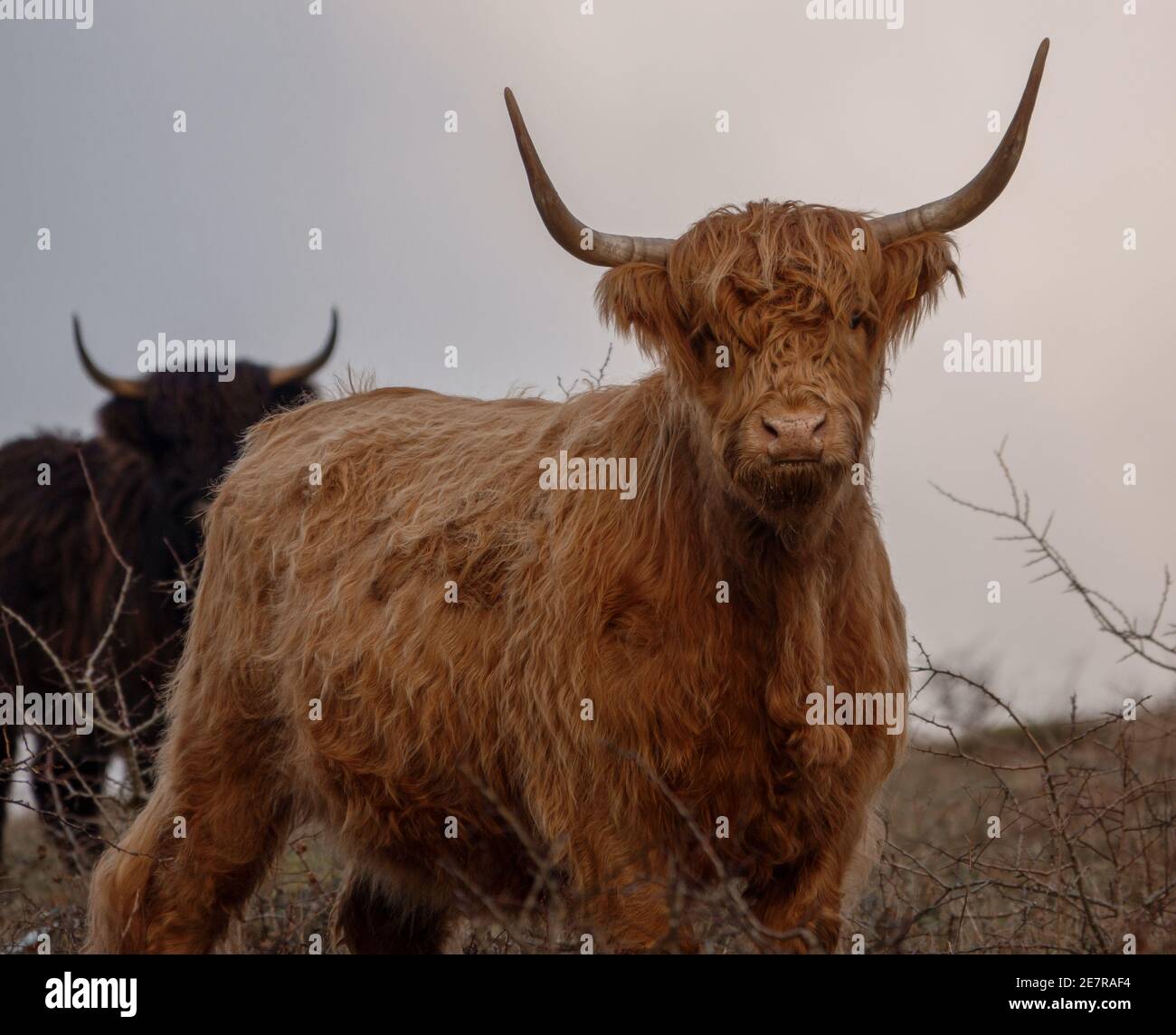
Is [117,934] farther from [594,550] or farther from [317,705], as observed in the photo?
[594,550]

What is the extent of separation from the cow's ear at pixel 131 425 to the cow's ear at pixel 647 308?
499cm

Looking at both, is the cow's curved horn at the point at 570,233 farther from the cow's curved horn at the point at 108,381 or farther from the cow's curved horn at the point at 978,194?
the cow's curved horn at the point at 108,381

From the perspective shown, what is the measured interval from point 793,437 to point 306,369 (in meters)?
5.93

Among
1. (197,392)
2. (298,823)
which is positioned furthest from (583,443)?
(197,392)

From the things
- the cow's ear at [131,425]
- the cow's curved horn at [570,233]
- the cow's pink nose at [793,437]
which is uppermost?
the cow's ear at [131,425]

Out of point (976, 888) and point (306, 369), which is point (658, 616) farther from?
point (306, 369)

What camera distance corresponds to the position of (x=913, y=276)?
4.24 m

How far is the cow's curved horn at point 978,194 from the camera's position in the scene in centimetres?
408

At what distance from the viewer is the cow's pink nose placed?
12.1 feet

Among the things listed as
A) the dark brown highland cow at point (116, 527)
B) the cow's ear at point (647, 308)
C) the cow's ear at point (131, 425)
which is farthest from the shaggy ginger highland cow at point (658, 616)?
the cow's ear at point (131, 425)

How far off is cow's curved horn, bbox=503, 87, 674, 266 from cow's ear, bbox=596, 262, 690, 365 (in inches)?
1.8

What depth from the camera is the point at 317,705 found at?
4.83 metres

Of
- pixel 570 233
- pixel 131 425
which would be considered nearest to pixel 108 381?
pixel 131 425
